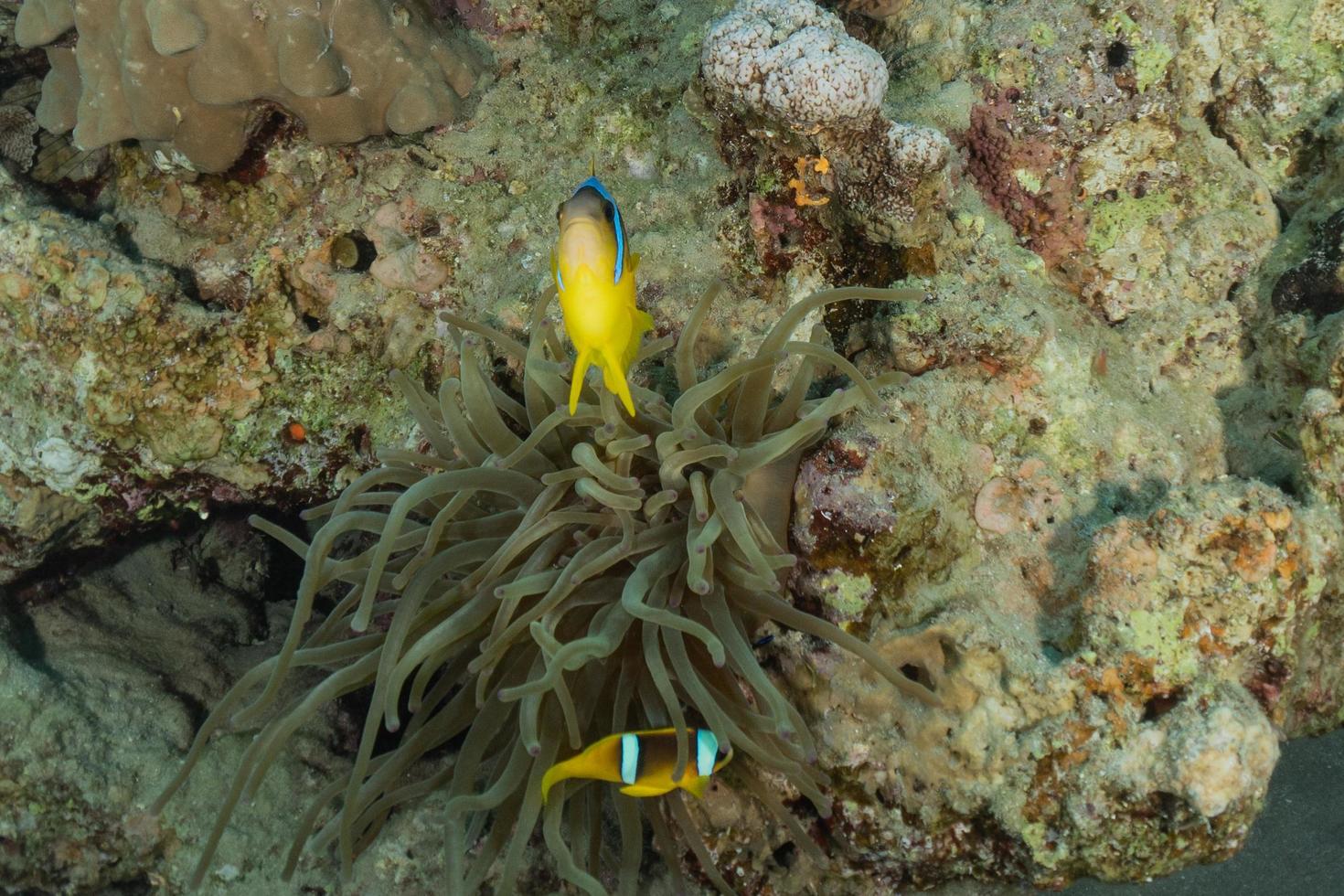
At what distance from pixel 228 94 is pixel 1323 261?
346 cm

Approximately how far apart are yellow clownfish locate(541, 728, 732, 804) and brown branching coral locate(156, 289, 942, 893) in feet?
0.20

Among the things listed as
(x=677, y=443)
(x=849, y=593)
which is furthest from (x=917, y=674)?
(x=677, y=443)

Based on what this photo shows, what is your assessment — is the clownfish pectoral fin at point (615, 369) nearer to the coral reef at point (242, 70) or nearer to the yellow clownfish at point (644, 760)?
the yellow clownfish at point (644, 760)

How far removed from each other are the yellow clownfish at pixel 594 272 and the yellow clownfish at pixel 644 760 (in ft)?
2.80

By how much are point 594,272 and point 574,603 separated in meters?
0.96

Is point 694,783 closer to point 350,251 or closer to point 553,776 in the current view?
point 553,776

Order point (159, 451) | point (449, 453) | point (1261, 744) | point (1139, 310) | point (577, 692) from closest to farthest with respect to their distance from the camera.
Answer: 1. point (1261, 744)
2. point (577, 692)
3. point (449, 453)
4. point (1139, 310)
5. point (159, 451)

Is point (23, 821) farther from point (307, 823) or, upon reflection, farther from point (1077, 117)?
point (1077, 117)

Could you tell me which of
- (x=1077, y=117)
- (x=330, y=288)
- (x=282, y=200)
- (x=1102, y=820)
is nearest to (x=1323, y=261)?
(x=1077, y=117)

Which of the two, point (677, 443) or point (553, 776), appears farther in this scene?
point (677, 443)

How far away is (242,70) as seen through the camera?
2945 mm

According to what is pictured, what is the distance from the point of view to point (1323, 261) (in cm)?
263

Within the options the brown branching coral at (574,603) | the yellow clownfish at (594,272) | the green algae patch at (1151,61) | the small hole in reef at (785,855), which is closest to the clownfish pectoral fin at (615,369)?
the yellow clownfish at (594,272)

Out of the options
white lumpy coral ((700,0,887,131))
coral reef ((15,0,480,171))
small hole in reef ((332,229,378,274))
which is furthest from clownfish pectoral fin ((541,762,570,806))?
coral reef ((15,0,480,171))
